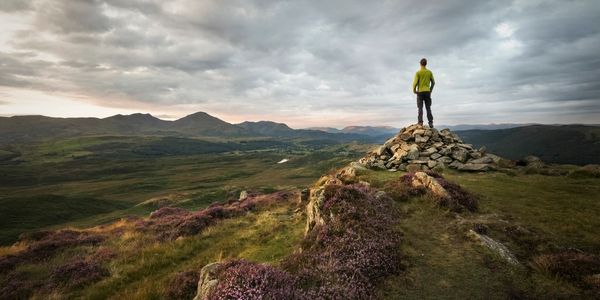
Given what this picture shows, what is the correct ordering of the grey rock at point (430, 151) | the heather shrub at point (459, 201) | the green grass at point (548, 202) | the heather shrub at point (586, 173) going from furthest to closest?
the grey rock at point (430, 151) < the heather shrub at point (586, 173) < the heather shrub at point (459, 201) < the green grass at point (548, 202)

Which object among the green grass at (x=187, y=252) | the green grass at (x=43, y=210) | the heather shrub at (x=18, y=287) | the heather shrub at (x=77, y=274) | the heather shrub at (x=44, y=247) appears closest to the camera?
the green grass at (x=187, y=252)

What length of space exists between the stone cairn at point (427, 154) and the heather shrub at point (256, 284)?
53.5ft

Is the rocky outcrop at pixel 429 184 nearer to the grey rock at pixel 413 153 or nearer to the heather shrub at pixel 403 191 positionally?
the heather shrub at pixel 403 191

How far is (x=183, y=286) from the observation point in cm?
1171

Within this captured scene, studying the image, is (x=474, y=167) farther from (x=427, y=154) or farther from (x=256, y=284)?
(x=256, y=284)

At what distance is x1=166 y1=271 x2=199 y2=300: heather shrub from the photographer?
1135 cm

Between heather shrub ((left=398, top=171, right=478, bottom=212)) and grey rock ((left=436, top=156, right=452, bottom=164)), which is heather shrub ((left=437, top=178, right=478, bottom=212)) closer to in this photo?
heather shrub ((left=398, top=171, right=478, bottom=212))

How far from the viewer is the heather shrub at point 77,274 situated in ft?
47.2

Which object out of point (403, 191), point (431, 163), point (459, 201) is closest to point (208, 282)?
point (403, 191)

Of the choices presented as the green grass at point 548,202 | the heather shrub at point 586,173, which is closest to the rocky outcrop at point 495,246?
the green grass at point 548,202

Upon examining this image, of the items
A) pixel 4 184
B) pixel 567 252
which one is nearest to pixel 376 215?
pixel 567 252

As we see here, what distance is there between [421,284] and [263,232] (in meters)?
11.6

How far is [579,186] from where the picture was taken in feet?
57.7

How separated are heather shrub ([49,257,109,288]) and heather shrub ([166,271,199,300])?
17.9 ft
